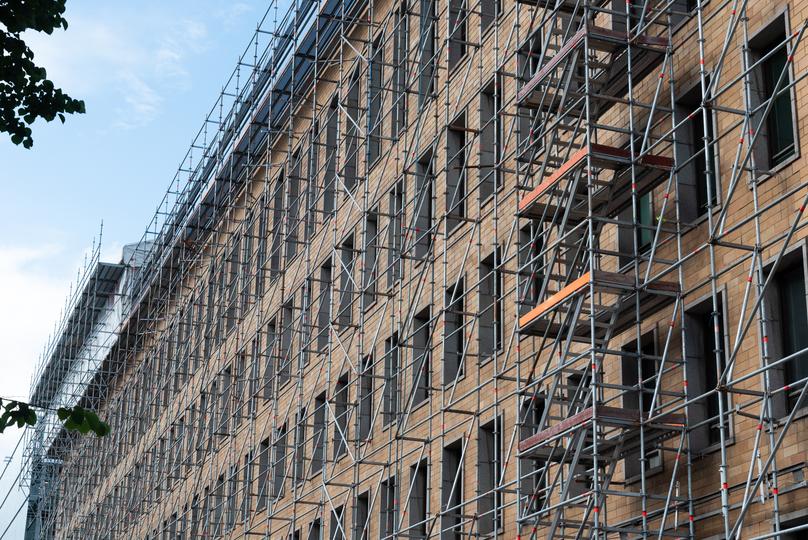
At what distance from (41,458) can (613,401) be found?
6250 centimetres

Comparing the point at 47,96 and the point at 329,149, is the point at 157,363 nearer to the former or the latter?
the point at 329,149

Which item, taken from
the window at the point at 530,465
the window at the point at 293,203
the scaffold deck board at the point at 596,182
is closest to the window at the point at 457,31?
the scaffold deck board at the point at 596,182

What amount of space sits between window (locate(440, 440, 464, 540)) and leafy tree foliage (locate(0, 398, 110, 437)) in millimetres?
→ 15773

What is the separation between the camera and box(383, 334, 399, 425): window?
103 ft

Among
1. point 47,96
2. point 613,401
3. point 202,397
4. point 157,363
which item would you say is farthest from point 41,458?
point 47,96

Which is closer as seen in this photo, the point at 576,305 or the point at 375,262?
the point at 576,305

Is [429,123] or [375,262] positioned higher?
[429,123]

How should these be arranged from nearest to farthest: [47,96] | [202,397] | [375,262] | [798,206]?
1. [47,96]
2. [798,206]
3. [375,262]
4. [202,397]

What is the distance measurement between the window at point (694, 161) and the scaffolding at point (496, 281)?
0.05 m

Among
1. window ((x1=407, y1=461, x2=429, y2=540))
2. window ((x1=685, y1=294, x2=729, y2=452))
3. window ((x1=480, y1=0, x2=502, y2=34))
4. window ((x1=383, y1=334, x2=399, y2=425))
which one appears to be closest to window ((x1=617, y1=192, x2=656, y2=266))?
window ((x1=685, y1=294, x2=729, y2=452))

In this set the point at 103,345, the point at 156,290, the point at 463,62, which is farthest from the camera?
the point at 103,345

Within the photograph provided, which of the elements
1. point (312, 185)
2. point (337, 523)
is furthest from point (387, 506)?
point (312, 185)

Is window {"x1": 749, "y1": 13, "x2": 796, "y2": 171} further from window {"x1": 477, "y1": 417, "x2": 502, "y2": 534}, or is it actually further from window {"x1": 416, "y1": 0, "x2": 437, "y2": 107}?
window {"x1": 416, "y1": 0, "x2": 437, "y2": 107}

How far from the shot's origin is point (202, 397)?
49750mm
